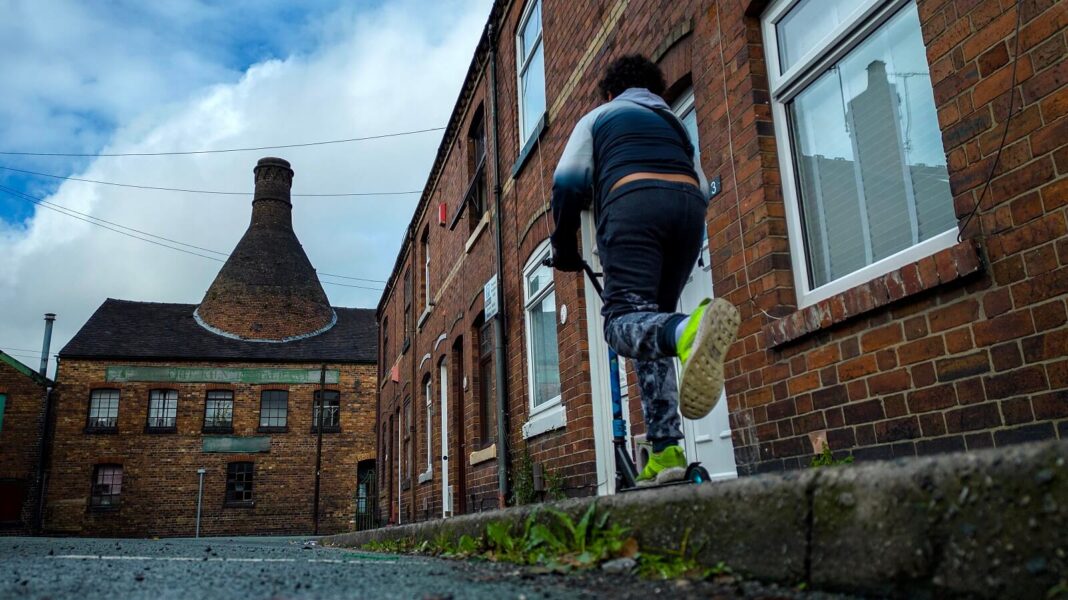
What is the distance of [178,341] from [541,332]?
30032 millimetres

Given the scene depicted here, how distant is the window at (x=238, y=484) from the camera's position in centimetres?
3247

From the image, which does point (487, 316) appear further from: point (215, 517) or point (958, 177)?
point (215, 517)

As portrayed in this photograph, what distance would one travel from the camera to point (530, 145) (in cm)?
901

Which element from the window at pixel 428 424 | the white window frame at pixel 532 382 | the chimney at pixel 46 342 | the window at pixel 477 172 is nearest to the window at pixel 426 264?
the window at pixel 428 424

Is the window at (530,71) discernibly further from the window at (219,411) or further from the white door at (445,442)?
the window at (219,411)

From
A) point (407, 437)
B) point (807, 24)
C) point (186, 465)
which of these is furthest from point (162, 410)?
point (807, 24)

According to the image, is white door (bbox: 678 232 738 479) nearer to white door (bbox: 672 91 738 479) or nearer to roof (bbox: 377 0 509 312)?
white door (bbox: 672 91 738 479)

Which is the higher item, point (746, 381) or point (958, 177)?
point (958, 177)

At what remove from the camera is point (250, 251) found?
40.2m

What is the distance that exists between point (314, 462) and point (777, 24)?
3162cm

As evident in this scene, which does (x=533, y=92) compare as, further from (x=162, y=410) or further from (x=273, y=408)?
(x=162, y=410)

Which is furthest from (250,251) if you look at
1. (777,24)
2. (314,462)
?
(777,24)

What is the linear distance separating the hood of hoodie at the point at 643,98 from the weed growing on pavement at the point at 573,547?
1.83 m

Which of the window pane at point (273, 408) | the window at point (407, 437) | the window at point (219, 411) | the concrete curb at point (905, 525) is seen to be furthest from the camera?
the window pane at point (273, 408)
